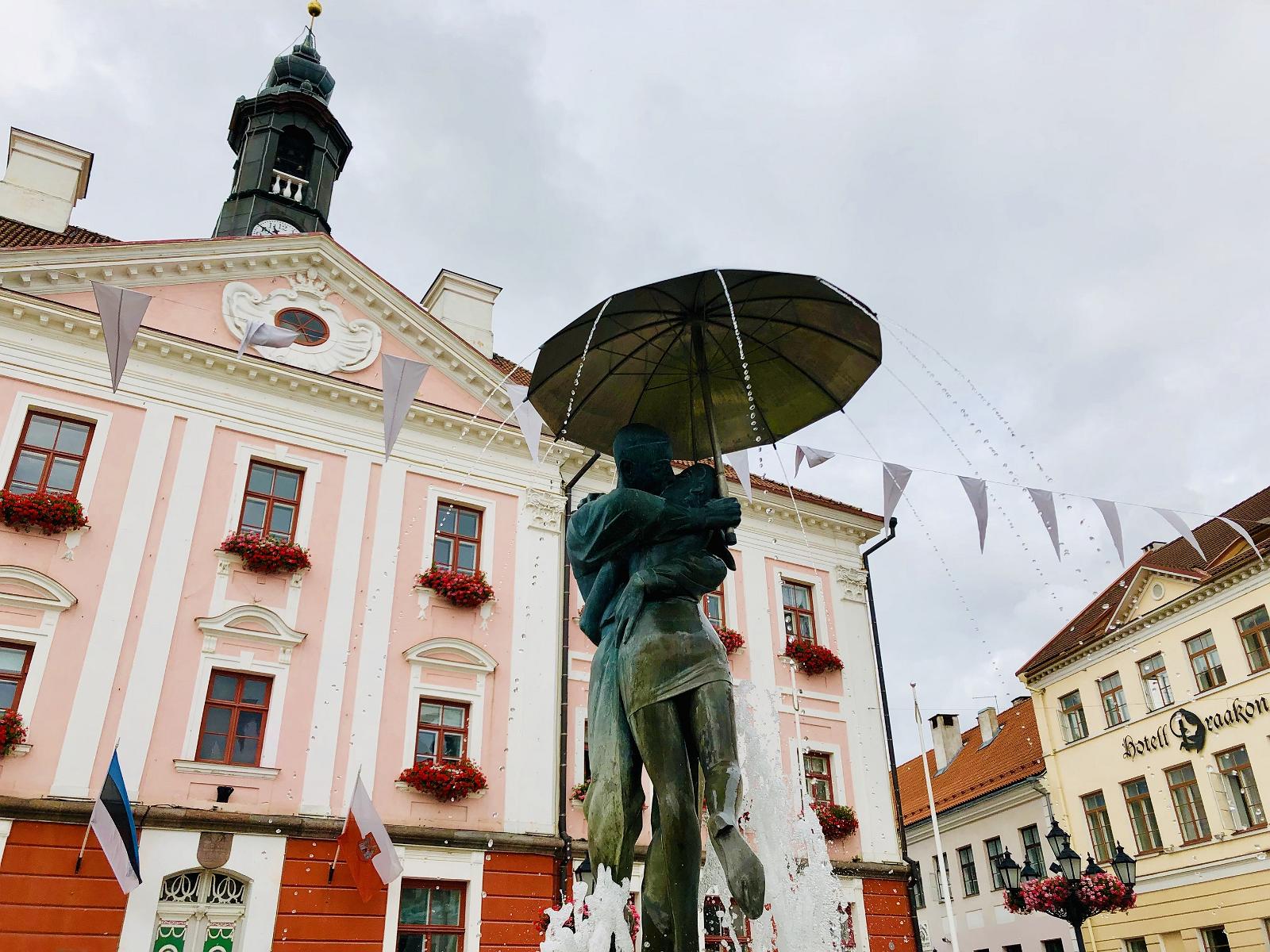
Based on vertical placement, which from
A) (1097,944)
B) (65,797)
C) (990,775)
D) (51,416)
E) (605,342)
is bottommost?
(1097,944)

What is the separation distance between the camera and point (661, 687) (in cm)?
441

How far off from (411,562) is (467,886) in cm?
535

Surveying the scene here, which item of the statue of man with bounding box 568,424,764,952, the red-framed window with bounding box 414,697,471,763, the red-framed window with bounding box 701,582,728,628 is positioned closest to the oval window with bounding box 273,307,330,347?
the red-framed window with bounding box 414,697,471,763

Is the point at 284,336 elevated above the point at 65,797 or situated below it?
above

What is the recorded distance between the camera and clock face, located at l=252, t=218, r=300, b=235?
2230 cm

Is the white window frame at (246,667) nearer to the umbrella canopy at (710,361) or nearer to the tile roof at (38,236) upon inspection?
the tile roof at (38,236)

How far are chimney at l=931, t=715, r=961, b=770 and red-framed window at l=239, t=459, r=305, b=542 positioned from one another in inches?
1186

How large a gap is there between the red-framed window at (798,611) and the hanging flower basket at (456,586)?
7137 millimetres

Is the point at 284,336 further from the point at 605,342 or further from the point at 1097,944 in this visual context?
the point at 1097,944

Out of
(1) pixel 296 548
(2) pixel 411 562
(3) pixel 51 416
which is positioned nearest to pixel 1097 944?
(2) pixel 411 562

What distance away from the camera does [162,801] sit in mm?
13312

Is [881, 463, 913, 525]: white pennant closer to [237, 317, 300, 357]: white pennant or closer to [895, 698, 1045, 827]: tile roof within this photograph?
[237, 317, 300, 357]: white pennant

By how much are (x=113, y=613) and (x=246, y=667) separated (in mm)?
2021

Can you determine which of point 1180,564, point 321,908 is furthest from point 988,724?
point 321,908
